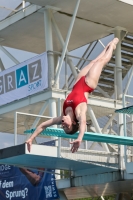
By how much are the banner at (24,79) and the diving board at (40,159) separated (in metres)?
3.45

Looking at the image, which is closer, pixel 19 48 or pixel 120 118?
pixel 120 118

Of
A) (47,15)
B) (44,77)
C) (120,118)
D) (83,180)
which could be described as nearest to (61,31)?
(47,15)

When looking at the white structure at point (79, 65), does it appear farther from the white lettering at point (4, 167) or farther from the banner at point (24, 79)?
the white lettering at point (4, 167)

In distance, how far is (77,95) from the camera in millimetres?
10547

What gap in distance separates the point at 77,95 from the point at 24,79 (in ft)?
42.0

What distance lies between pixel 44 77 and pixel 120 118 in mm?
3320

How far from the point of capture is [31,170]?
21.6 m

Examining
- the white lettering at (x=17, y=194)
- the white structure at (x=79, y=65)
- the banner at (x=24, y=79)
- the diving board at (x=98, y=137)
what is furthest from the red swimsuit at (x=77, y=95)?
the banner at (x=24, y=79)

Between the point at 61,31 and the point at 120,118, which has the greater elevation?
the point at 61,31

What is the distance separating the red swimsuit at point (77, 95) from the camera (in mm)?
10406

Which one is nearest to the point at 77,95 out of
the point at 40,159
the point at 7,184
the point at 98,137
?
the point at 98,137

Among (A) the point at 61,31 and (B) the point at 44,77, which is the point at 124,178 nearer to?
(B) the point at 44,77

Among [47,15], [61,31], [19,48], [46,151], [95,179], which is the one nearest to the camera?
[46,151]

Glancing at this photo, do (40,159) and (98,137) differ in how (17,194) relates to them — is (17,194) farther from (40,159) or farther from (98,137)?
(98,137)
